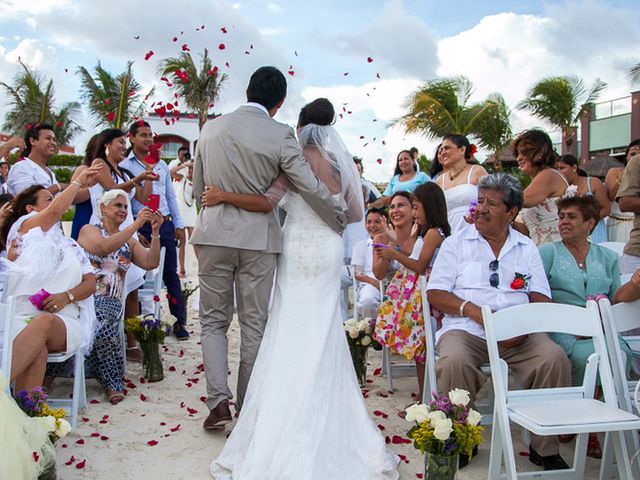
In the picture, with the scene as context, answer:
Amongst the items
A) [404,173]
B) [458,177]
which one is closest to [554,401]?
[458,177]

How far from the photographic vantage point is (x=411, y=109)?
23.3 metres

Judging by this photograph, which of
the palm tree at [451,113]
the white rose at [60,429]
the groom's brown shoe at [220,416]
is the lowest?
the groom's brown shoe at [220,416]

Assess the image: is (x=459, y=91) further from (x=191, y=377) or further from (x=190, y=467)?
(x=190, y=467)

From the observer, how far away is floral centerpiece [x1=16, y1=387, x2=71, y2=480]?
2928 millimetres

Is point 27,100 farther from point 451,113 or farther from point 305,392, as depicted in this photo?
point 305,392

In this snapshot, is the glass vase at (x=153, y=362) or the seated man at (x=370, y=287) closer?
the glass vase at (x=153, y=362)

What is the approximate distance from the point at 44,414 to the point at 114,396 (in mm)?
1641

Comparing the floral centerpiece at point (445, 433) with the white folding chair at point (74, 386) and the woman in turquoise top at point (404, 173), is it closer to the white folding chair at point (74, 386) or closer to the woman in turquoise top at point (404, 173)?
the white folding chair at point (74, 386)

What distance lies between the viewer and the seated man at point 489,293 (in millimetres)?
3500

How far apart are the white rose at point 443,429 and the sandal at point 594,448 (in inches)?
56.1

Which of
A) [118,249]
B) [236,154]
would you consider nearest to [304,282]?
[236,154]

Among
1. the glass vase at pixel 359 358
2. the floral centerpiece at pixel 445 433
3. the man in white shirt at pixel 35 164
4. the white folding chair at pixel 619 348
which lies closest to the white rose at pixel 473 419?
the floral centerpiece at pixel 445 433

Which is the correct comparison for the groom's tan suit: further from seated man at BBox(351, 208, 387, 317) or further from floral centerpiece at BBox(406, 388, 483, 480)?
seated man at BBox(351, 208, 387, 317)

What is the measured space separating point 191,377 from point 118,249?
1341 millimetres
